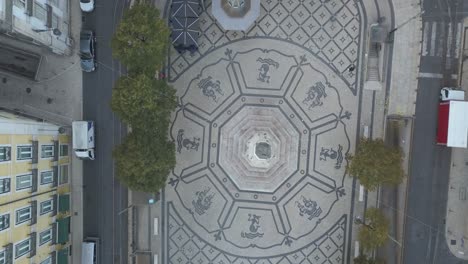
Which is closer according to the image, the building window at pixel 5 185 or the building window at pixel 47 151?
the building window at pixel 5 185

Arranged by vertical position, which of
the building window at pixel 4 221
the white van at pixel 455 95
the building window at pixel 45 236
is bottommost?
the building window at pixel 45 236

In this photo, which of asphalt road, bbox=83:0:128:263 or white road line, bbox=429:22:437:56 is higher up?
white road line, bbox=429:22:437:56

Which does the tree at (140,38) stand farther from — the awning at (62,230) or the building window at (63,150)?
the awning at (62,230)

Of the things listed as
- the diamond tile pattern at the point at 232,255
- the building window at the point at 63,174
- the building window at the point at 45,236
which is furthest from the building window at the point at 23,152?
the diamond tile pattern at the point at 232,255

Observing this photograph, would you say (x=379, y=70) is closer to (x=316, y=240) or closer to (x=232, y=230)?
(x=316, y=240)

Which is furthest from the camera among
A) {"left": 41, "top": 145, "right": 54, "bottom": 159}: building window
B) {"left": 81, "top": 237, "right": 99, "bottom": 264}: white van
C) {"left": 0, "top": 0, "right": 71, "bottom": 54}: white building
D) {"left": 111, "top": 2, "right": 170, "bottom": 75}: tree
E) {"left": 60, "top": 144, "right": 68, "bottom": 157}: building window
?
{"left": 81, "top": 237, "right": 99, "bottom": 264}: white van

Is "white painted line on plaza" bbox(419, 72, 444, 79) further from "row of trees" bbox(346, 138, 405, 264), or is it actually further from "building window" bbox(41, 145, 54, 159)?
"building window" bbox(41, 145, 54, 159)

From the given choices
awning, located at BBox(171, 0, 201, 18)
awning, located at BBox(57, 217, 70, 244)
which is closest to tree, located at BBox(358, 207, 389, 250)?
awning, located at BBox(171, 0, 201, 18)
